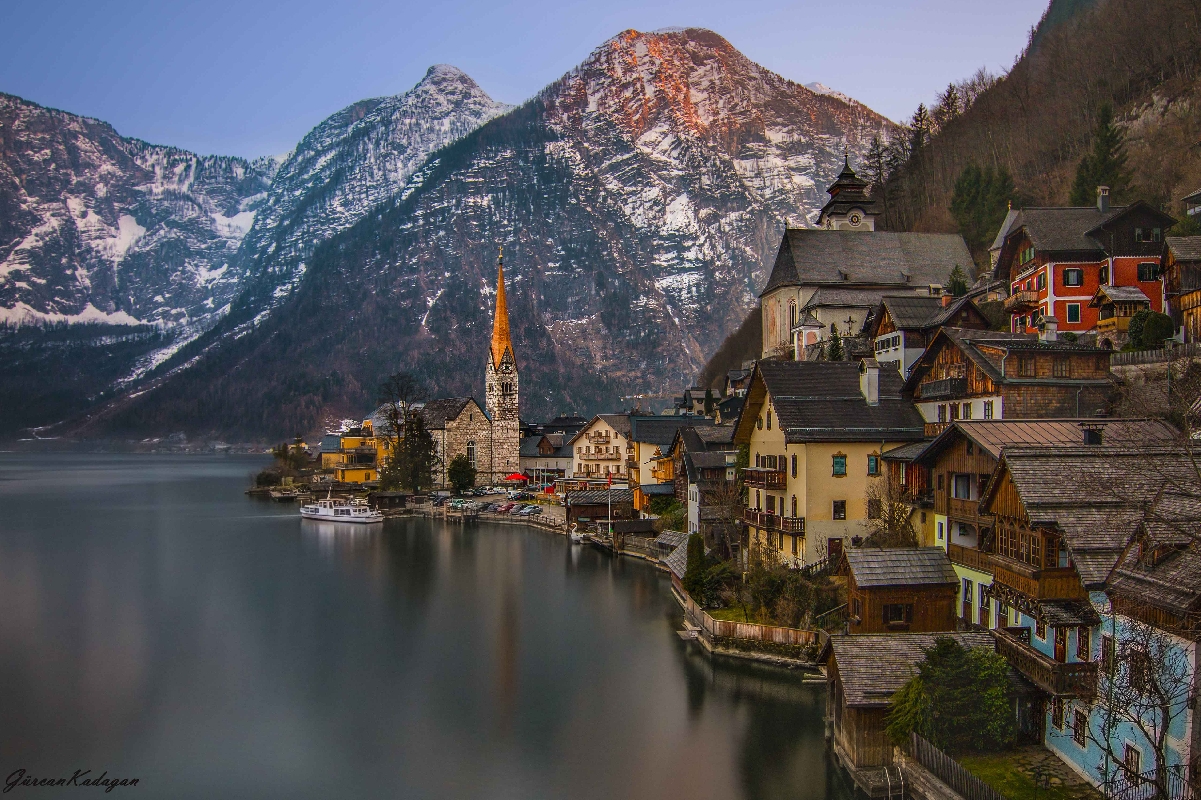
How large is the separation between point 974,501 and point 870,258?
4702cm

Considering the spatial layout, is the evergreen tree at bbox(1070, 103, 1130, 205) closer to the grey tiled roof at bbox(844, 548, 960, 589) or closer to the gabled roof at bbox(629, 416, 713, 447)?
the gabled roof at bbox(629, 416, 713, 447)

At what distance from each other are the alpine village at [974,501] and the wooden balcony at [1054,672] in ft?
0.14

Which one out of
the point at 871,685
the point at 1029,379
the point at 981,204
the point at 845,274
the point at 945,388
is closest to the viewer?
the point at 871,685

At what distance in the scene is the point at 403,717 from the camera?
2622cm

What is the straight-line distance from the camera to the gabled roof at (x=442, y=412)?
9894 centimetres

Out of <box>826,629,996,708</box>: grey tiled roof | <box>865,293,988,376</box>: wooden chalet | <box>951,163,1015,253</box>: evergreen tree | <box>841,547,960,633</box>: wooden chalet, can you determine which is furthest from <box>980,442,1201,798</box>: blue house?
<box>951,163,1015,253</box>: evergreen tree

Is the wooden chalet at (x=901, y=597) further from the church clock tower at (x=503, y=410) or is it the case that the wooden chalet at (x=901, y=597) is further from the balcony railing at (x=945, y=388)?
the church clock tower at (x=503, y=410)

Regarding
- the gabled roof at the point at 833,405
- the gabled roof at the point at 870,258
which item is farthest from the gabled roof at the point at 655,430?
the gabled roof at the point at 833,405

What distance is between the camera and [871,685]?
20312 mm

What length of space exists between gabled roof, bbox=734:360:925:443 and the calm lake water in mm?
9147

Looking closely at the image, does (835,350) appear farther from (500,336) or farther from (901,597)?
(500,336)

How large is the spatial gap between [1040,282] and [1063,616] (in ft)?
101

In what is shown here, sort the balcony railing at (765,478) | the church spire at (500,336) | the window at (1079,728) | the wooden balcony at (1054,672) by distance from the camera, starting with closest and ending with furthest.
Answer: the wooden balcony at (1054,672) < the window at (1079,728) < the balcony railing at (765,478) < the church spire at (500,336)
